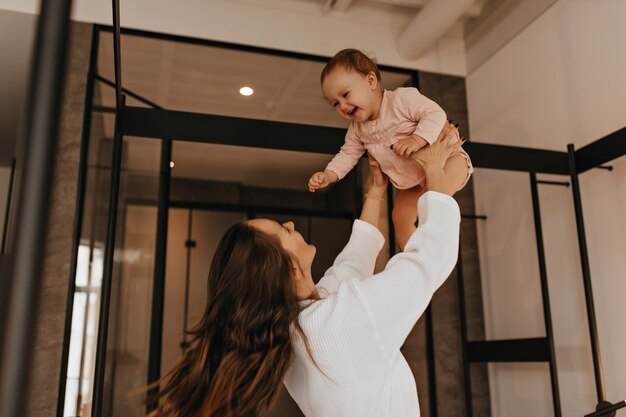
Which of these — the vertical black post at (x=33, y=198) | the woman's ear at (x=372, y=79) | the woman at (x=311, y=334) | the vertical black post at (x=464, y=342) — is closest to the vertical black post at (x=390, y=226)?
the vertical black post at (x=464, y=342)

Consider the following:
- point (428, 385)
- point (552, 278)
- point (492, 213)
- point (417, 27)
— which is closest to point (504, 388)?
point (428, 385)

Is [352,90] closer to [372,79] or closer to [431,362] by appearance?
[372,79]

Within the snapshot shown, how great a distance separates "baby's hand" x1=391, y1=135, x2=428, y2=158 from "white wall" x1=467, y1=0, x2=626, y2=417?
1.33 metres

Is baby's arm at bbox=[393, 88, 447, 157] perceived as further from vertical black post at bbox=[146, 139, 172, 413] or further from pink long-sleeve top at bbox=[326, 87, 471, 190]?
vertical black post at bbox=[146, 139, 172, 413]

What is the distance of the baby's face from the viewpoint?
4.98 ft

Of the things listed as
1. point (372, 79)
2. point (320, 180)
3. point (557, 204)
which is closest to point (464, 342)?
point (557, 204)

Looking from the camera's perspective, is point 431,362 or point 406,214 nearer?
point 406,214

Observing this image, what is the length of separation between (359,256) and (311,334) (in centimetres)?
45

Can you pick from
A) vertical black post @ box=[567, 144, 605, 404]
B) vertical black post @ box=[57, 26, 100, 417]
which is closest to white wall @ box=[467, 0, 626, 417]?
vertical black post @ box=[567, 144, 605, 404]

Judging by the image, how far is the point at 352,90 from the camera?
1.52 metres

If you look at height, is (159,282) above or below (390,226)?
below

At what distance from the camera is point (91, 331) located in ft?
8.76

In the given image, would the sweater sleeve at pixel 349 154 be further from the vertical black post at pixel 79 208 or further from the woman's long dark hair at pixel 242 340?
the vertical black post at pixel 79 208

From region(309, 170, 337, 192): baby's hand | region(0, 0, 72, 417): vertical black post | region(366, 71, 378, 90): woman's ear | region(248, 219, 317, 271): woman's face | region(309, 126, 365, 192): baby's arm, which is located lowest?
region(0, 0, 72, 417): vertical black post
